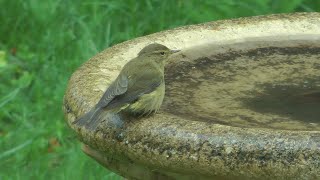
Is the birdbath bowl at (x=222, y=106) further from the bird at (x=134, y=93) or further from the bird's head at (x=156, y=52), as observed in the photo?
the bird's head at (x=156, y=52)

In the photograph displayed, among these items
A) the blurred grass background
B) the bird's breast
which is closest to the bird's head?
the bird's breast

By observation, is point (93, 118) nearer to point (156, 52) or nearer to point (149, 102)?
point (149, 102)

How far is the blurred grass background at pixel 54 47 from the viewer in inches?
229

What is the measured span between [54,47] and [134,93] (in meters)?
3.48

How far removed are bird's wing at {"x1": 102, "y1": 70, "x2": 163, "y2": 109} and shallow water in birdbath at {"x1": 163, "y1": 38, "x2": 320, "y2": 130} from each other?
0.46ft

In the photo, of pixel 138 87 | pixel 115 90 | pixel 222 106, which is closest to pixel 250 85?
pixel 222 106

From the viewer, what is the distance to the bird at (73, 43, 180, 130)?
141 inches

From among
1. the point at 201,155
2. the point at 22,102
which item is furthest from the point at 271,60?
the point at 22,102

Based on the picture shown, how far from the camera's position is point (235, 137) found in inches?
127

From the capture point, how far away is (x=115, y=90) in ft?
12.0

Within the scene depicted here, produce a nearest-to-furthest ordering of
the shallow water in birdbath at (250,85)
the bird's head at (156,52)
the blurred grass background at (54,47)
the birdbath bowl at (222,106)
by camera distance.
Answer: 1. the birdbath bowl at (222,106)
2. the shallow water in birdbath at (250,85)
3. the bird's head at (156,52)
4. the blurred grass background at (54,47)

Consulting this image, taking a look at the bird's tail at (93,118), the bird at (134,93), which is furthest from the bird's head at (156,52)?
the bird's tail at (93,118)

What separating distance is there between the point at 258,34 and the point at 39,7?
3082mm

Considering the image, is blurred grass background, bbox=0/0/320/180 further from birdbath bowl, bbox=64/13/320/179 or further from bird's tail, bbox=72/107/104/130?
bird's tail, bbox=72/107/104/130
